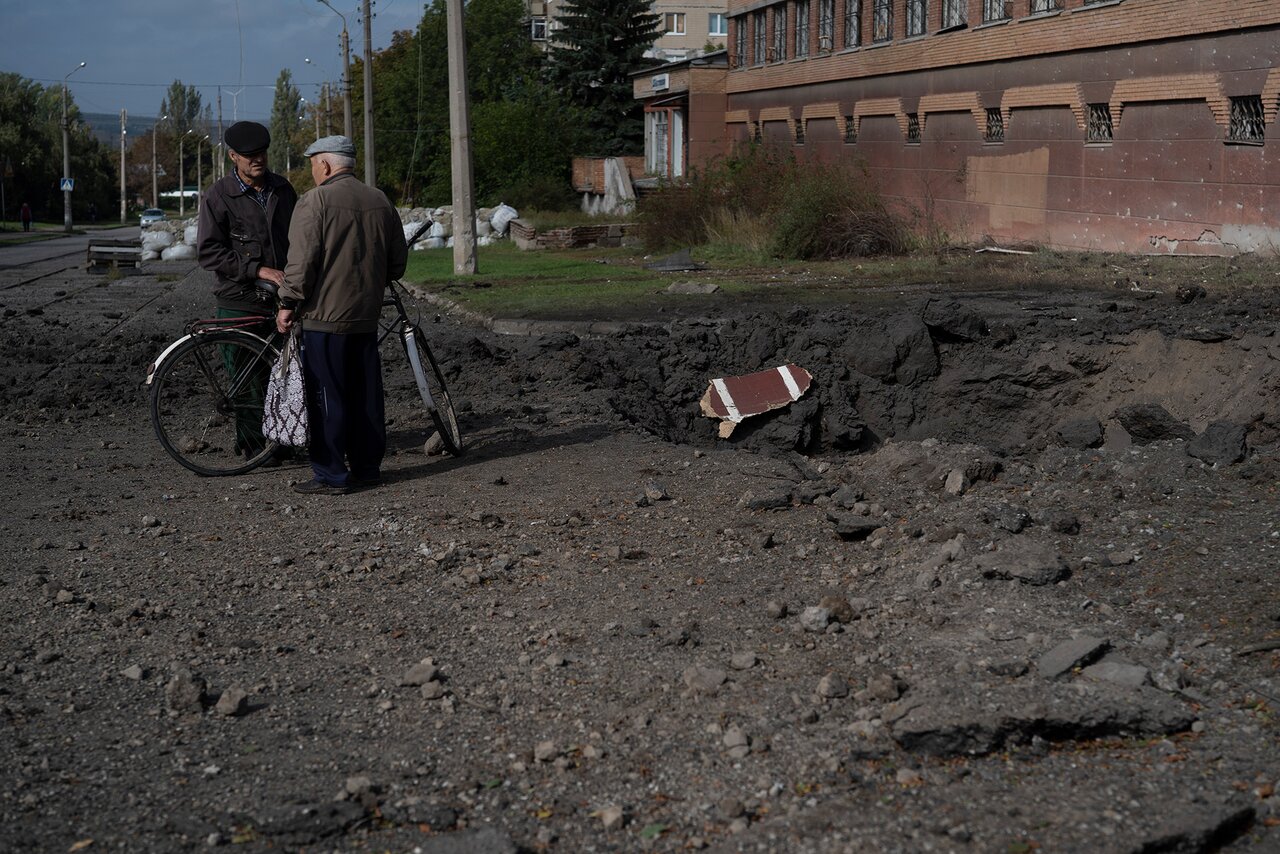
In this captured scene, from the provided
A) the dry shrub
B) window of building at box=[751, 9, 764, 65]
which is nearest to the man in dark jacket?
the dry shrub

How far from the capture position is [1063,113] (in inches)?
1009

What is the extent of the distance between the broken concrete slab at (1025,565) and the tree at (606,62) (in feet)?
184

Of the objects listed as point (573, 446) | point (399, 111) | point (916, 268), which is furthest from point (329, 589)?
point (399, 111)

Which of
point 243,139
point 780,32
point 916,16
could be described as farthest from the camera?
point 780,32

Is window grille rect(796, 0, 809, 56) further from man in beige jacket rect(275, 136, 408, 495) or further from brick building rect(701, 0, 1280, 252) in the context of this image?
man in beige jacket rect(275, 136, 408, 495)

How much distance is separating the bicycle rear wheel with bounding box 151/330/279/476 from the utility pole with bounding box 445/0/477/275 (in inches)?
600

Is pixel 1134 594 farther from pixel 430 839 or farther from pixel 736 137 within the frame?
pixel 736 137

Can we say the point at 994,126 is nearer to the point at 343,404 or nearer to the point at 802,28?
the point at 802,28

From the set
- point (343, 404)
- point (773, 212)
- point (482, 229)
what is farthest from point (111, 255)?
point (343, 404)

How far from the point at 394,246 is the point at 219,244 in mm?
1110

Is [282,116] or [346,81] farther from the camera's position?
[282,116]

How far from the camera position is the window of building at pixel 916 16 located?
107 ft

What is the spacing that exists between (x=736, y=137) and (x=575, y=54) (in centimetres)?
1691

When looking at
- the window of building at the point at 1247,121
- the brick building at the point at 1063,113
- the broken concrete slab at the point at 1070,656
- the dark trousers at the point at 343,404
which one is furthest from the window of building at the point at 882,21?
the broken concrete slab at the point at 1070,656
